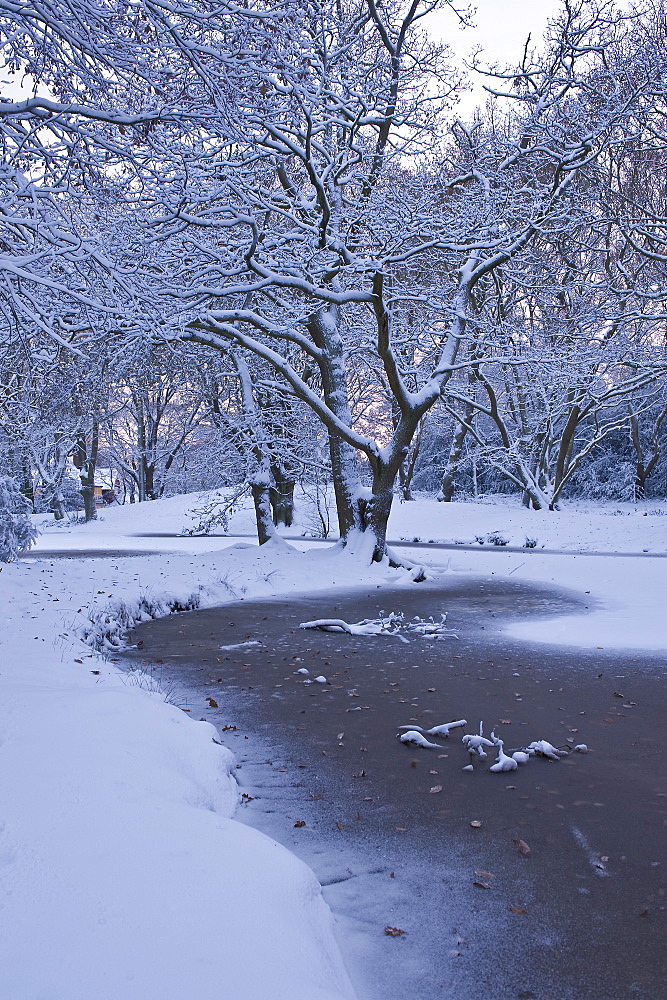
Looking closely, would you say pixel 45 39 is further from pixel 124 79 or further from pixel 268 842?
pixel 268 842

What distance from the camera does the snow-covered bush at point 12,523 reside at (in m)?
14.3

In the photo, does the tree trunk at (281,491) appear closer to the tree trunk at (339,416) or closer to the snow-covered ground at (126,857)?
the tree trunk at (339,416)

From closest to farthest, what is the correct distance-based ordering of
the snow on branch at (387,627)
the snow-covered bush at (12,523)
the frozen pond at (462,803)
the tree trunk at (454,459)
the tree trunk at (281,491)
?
1. the frozen pond at (462,803)
2. the snow on branch at (387,627)
3. the snow-covered bush at (12,523)
4. the tree trunk at (281,491)
5. the tree trunk at (454,459)

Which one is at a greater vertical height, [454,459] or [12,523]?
[454,459]

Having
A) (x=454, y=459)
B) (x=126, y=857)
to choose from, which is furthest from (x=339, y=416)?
(x=454, y=459)

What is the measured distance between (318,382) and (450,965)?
64.0 feet

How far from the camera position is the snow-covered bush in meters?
14.3

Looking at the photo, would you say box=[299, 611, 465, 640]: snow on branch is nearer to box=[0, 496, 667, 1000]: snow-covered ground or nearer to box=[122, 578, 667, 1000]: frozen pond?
box=[122, 578, 667, 1000]: frozen pond

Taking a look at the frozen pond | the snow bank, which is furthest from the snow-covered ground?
the frozen pond

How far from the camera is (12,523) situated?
1477cm

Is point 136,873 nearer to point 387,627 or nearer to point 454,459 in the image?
point 387,627

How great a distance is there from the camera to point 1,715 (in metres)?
4.37

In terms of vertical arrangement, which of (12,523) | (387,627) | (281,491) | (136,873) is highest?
(281,491)

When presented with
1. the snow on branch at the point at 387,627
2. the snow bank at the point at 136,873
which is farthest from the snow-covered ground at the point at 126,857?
the snow on branch at the point at 387,627
